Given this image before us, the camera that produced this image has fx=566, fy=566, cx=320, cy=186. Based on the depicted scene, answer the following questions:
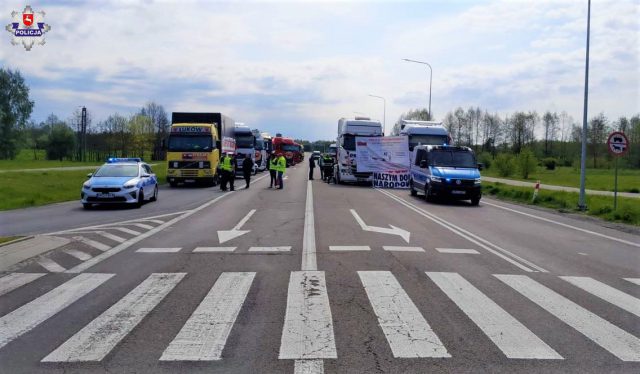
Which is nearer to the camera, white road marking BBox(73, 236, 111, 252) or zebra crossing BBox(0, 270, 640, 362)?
zebra crossing BBox(0, 270, 640, 362)

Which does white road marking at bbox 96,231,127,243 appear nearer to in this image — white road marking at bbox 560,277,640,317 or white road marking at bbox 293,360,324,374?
white road marking at bbox 293,360,324,374

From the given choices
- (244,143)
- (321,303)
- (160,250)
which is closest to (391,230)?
(160,250)

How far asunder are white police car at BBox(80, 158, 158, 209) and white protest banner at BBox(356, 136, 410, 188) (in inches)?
579

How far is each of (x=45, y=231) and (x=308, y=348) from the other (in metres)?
10.2

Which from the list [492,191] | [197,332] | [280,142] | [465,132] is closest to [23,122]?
[280,142]

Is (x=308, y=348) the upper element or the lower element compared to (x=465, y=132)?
lower

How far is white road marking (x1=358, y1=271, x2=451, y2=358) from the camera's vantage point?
5086mm

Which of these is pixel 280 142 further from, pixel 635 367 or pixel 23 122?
pixel 635 367

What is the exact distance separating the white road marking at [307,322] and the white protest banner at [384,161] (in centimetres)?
2480

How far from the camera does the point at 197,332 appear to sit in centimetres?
554

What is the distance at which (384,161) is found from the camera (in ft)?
108

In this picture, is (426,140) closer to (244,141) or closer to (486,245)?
(486,245)

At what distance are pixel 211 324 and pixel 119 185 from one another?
14186 mm

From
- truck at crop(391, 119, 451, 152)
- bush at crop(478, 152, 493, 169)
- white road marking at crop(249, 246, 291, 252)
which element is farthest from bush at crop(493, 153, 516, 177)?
white road marking at crop(249, 246, 291, 252)
